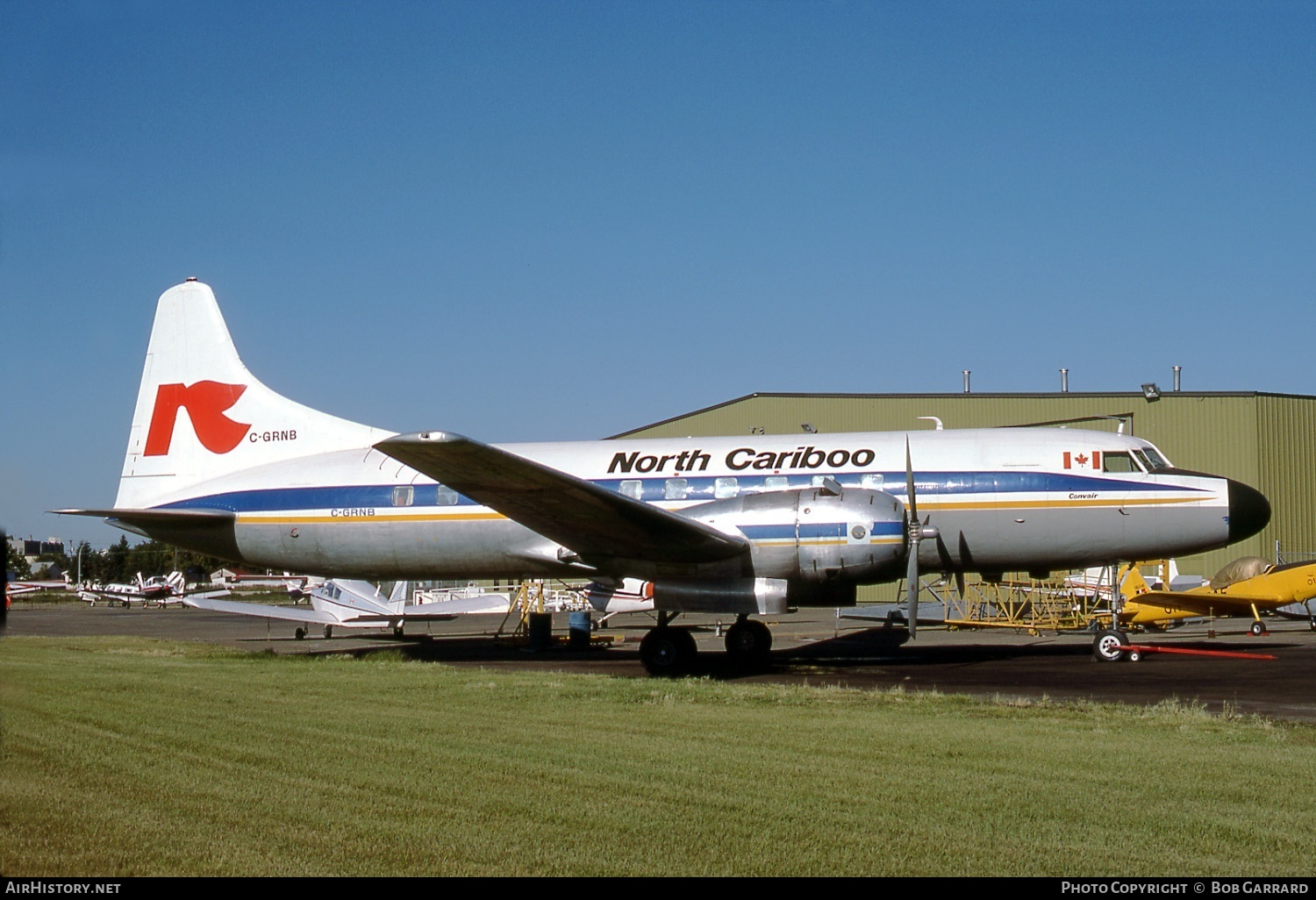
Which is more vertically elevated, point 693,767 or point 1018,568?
point 1018,568

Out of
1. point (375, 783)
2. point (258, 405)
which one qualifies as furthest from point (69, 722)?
point (258, 405)

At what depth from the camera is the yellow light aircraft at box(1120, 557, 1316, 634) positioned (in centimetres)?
2263

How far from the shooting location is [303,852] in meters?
5.60

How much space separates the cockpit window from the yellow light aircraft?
5.49 metres

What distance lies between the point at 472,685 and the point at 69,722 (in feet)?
19.3

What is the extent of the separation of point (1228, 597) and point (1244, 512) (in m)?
7.11

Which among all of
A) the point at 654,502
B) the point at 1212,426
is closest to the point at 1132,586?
the point at 654,502

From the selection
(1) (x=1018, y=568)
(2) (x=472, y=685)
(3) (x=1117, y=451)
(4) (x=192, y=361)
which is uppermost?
(4) (x=192, y=361)

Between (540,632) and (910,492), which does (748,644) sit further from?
(540,632)

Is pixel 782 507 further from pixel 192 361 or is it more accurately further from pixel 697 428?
pixel 697 428

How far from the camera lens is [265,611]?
26.5 meters

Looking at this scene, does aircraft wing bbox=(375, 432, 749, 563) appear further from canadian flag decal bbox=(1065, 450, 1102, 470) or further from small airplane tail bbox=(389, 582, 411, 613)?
small airplane tail bbox=(389, 582, 411, 613)

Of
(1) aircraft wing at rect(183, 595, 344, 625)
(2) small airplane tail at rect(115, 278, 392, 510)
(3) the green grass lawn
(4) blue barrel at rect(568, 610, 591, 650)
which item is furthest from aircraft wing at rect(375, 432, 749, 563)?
(1) aircraft wing at rect(183, 595, 344, 625)

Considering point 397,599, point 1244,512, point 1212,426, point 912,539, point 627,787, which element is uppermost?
point 1212,426
